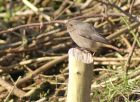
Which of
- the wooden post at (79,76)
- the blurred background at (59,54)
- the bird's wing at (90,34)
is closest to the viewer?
the wooden post at (79,76)

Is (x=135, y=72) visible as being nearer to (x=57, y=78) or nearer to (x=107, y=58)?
(x=107, y=58)

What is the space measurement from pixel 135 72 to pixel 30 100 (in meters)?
1.10

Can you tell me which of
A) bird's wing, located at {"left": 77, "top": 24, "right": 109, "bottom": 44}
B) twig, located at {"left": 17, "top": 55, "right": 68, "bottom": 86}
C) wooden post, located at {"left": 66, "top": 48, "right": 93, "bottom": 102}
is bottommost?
wooden post, located at {"left": 66, "top": 48, "right": 93, "bottom": 102}

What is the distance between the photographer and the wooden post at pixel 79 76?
11.5ft

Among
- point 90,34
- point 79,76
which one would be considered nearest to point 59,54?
point 90,34

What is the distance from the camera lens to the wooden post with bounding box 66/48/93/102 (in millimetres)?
3516

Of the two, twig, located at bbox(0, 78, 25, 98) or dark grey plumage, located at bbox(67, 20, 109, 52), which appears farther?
twig, located at bbox(0, 78, 25, 98)

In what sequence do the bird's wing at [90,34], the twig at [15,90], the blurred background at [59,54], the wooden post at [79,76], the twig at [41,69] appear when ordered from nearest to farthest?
the wooden post at [79,76], the bird's wing at [90,34], the blurred background at [59,54], the twig at [15,90], the twig at [41,69]

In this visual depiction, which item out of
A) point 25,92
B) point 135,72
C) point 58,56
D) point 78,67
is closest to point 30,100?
point 25,92

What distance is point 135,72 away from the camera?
4828 millimetres

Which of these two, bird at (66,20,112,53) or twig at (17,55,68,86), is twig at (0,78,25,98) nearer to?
twig at (17,55,68,86)

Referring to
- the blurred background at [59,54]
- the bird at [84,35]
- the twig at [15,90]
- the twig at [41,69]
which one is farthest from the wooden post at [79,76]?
the twig at [41,69]

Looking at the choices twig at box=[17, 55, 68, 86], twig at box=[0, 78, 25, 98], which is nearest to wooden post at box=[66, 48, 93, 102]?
twig at box=[0, 78, 25, 98]

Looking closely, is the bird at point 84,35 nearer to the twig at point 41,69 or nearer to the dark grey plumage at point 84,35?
the dark grey plumage at point 84,35
